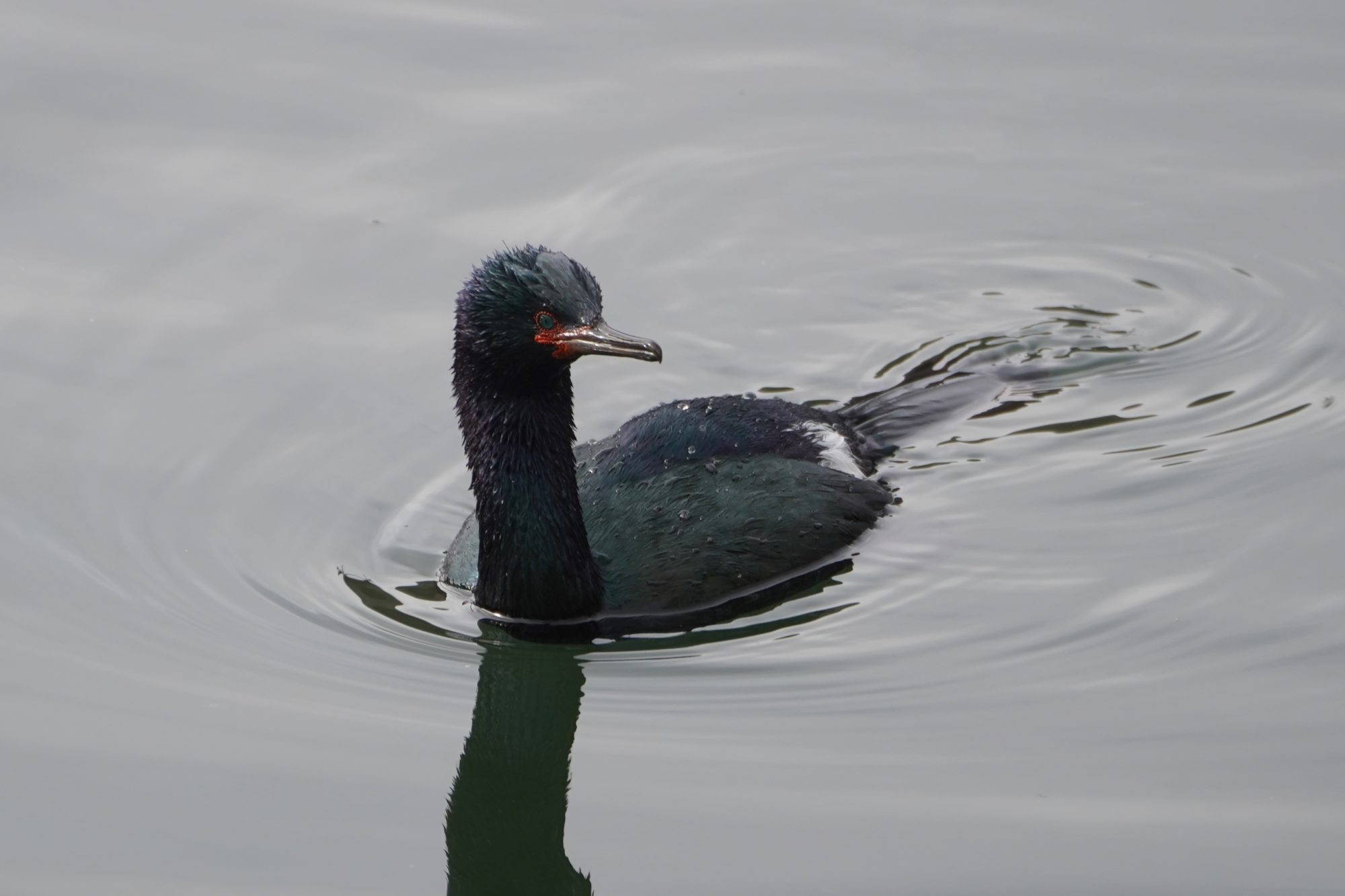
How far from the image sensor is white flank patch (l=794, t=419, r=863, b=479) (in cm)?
891

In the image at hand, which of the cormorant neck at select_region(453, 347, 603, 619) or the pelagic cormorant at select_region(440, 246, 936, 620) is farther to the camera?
the cormorant neck at select_region(453, 347, 603, 619)

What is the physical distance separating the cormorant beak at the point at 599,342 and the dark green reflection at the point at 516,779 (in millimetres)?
1180

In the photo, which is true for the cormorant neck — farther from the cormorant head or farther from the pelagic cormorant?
the cormorant head

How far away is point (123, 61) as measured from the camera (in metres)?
11.9

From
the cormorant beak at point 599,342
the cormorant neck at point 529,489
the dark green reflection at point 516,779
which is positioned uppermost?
the cormorant beak at point 599,342

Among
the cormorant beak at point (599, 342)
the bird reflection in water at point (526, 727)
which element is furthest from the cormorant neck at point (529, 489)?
the cormorant beak at point (599, 342)

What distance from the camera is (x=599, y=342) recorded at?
742 cm

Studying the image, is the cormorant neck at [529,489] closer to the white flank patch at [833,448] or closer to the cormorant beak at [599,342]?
the cormorant beak at [599,342]

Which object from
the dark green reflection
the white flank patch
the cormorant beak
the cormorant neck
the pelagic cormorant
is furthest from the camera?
the white flank patch

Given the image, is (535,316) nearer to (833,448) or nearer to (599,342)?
(599,342)

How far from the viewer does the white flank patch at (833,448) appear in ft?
29.2

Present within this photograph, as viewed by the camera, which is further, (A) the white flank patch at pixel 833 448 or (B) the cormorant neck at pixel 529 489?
(A) the white flank patch at pixel 833 448

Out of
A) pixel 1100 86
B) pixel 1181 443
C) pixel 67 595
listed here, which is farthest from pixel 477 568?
pixel 1100 86

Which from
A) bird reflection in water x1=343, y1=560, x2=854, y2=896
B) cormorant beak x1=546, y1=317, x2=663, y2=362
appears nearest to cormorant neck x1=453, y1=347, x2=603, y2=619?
bird reflection in water x1=343, y1=560, x2=854, y2=896
